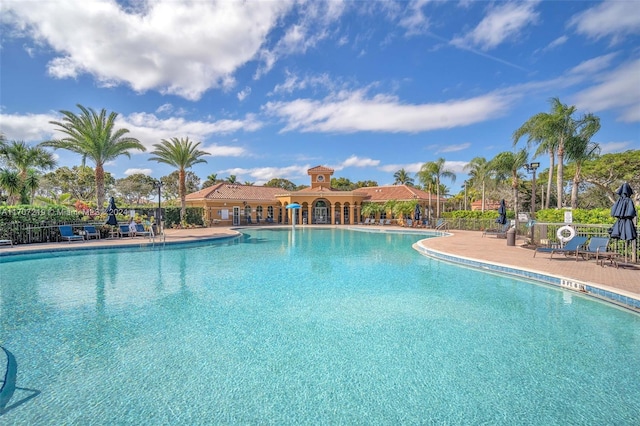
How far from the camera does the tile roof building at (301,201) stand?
3431 cm

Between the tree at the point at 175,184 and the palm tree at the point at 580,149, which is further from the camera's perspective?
the tree at the point at 175,184

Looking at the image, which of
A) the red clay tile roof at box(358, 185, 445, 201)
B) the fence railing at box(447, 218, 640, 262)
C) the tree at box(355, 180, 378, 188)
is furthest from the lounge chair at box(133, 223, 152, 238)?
the tree at box(355, 180, 378, 188)

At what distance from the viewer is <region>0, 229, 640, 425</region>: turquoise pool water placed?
130 inches

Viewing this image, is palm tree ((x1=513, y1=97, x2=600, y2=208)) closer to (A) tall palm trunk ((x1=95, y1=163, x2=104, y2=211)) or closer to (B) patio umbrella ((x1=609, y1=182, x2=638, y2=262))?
(B) patio umbrella ((x1=609, y1=182, x2=638, y2=262))

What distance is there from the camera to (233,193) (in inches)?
1411

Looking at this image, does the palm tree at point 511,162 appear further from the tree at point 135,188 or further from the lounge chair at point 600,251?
the tree at point 135,188

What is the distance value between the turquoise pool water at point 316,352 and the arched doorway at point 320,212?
1151 inches

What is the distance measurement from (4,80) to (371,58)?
1734 centimetres

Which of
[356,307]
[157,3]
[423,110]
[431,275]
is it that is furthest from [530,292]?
[423,110]

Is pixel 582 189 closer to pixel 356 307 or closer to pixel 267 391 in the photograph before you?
pixel 356 307

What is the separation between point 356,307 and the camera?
673 cm

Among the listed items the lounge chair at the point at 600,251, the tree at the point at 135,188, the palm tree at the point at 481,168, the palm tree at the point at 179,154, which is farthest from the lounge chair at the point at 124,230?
the tree at the point at 135,188

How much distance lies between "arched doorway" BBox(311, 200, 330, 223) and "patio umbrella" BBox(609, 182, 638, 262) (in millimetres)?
30285

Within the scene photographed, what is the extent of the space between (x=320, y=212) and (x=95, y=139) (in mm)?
23482
